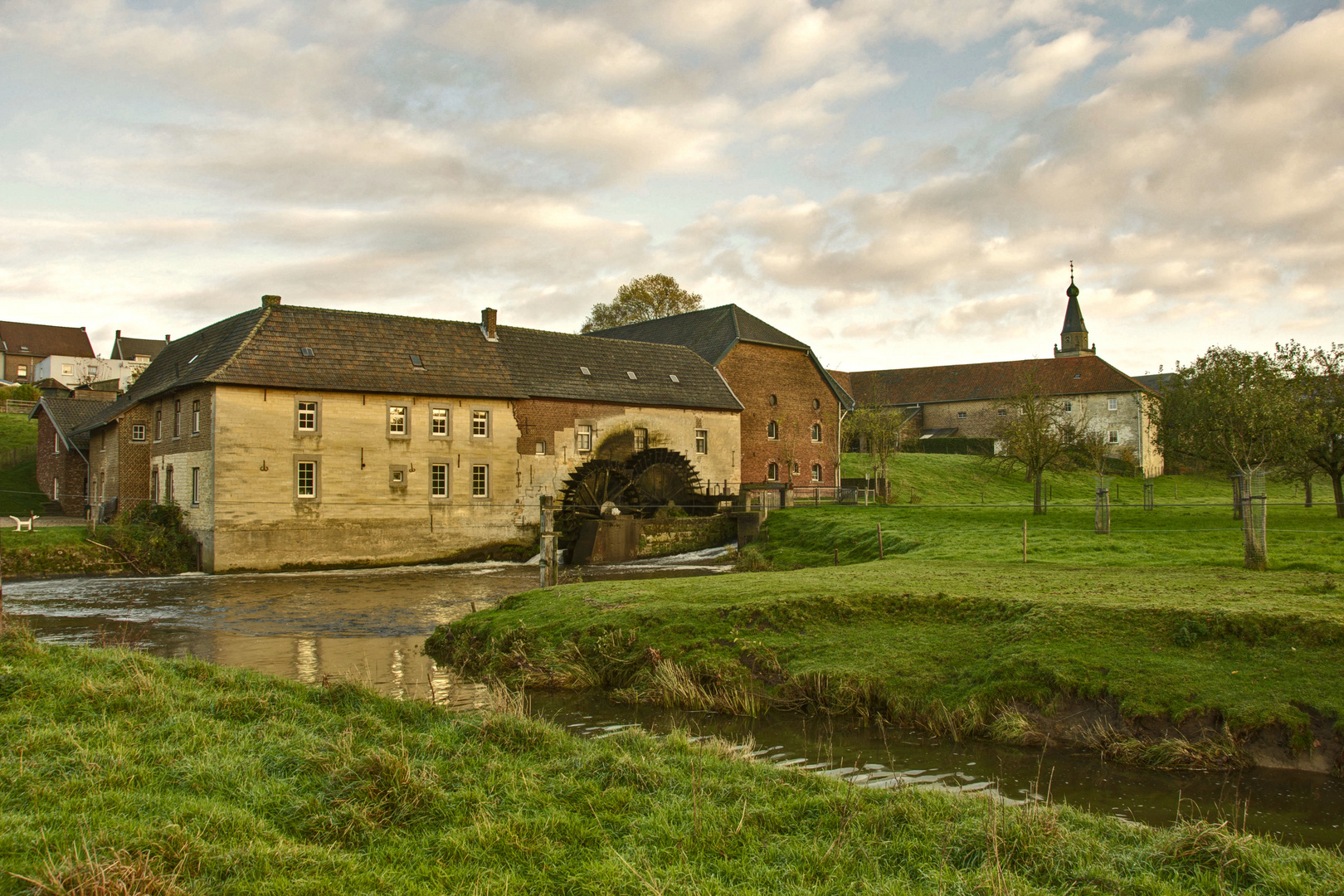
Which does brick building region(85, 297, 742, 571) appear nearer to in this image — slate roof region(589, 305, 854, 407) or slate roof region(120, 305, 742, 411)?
slate roof region(120, 305, 742, 411)

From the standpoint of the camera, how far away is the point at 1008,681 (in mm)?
8383

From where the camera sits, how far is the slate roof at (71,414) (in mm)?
33188

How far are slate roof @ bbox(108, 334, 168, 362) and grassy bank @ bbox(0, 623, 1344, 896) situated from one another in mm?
81298

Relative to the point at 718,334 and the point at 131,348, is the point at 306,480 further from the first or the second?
the point at 131,348

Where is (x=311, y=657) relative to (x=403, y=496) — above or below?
below

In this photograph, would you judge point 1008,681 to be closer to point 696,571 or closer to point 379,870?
point 379,870

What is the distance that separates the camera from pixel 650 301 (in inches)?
2088

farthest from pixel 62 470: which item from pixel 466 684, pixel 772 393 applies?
pixel 466 684

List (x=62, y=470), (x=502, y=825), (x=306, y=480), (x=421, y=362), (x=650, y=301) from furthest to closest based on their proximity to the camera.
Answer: (x=650, y=301) < (x=62, y=470) < (x=421, y=362) < (x=306, y=480) < (x=502, y=825)

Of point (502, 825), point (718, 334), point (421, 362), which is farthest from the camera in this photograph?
point (718, 334)

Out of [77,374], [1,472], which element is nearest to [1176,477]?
[1,472]

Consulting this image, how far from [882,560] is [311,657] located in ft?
33.0

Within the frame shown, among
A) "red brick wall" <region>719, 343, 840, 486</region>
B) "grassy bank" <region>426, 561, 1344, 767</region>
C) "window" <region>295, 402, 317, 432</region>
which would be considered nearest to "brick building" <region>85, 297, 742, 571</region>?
"window" <region>295, 402, 317, 432</region>

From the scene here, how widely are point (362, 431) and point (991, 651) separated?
2105 cm
